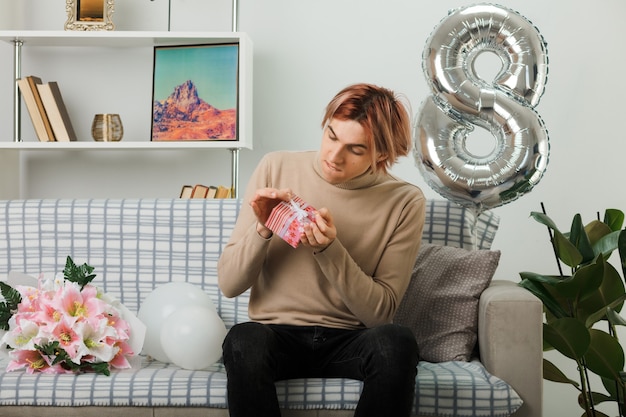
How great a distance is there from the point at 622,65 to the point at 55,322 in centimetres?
221

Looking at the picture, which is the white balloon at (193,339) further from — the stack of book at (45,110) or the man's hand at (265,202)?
the stack of book at (45,110)

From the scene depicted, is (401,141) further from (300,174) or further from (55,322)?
(55,322)

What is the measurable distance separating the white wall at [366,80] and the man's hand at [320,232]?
A: 4.82ft

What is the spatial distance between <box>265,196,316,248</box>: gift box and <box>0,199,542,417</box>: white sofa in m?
0.33

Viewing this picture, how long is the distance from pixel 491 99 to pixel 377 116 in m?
0.61

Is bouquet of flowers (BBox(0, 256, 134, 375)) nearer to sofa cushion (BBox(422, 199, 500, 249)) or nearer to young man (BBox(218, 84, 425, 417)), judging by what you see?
young man (BBox(218, 84, 425, 417))

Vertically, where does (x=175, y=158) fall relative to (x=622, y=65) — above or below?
below

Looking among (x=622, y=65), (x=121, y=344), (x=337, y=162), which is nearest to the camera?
(x=337, y=162)

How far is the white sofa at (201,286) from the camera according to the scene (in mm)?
1929

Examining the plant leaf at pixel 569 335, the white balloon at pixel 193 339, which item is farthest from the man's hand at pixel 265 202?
the plant leaf at pixel 569 335

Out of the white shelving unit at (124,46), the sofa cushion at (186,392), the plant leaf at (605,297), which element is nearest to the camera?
the sofa cushion at (186,392)

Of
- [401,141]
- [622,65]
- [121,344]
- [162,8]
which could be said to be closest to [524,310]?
[401,141]

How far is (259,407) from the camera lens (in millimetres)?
1699

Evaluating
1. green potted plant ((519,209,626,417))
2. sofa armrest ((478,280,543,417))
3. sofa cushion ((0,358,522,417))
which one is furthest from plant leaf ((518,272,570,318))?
sofa cushion ((0,358,522,417))
